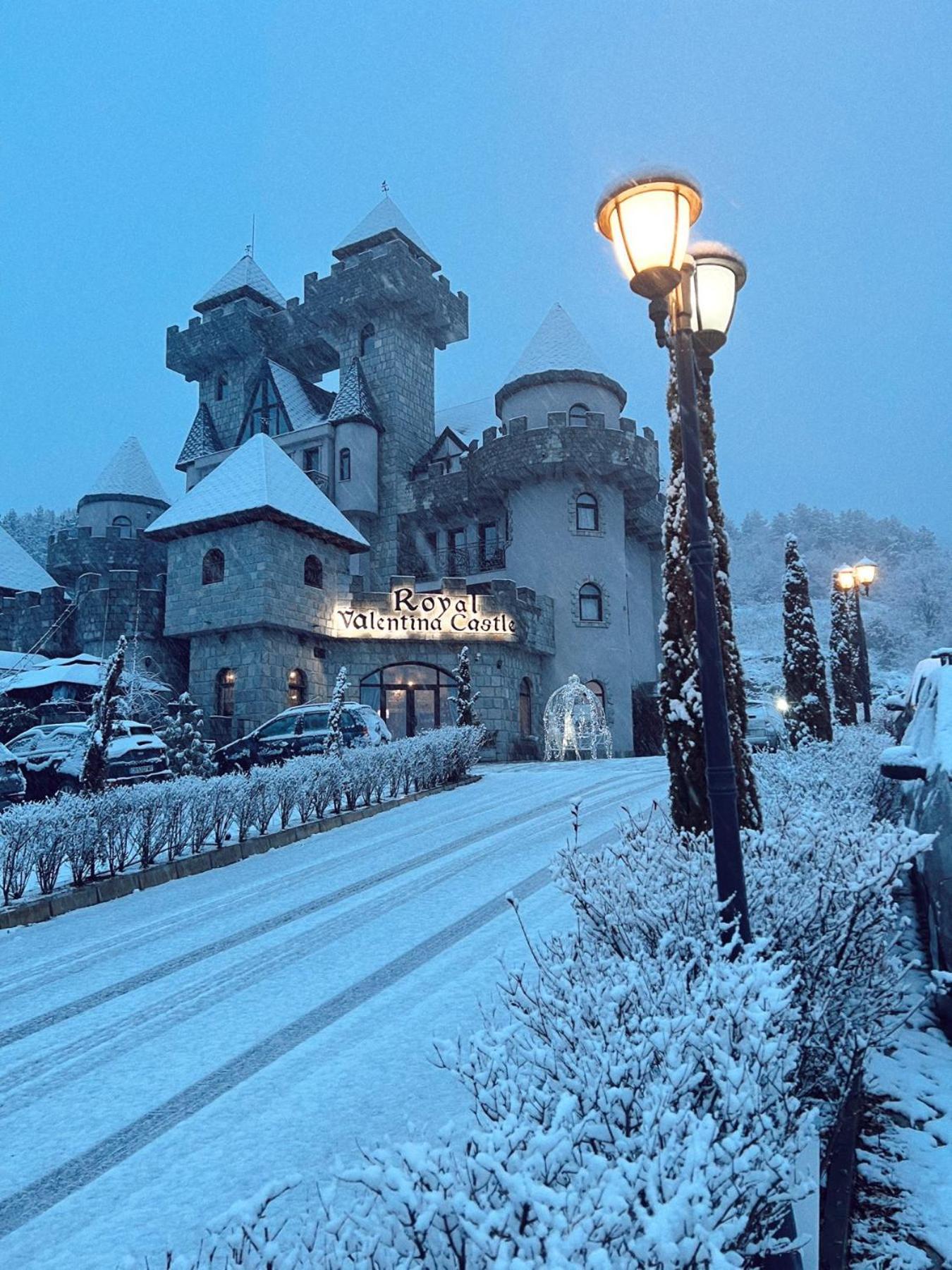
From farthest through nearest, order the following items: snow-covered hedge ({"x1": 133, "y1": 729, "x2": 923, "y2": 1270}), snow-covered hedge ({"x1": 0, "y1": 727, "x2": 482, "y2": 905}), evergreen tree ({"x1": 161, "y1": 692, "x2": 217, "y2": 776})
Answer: evergreen tree ({"x1": 161, "y1": 692, "x2": 217, "y2": 776})
snow-covered hedge ({"x1": 0, "y1": 727, "x2": 482, "y2": 905})
snow-covered hedge ({"x1": 133, "y1": 729, "x2": 923, "y2": 1270})

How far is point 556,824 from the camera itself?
38.5ft

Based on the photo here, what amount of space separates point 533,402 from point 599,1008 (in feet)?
100

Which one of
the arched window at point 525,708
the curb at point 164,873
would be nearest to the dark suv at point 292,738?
the curb at point 164,873

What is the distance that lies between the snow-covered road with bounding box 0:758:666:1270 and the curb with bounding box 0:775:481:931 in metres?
0.21

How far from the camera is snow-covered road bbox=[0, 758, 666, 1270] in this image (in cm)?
358

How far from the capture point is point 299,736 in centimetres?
1772

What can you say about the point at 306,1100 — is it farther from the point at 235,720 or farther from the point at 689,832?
the point at 235,720

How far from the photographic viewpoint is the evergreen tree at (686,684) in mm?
6328

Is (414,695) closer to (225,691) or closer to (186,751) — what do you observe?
(225,691)

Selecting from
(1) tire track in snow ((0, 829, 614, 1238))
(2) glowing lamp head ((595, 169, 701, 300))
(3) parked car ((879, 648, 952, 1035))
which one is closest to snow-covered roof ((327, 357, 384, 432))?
(1) tire track in snow ((0, 829, 614, 1238))

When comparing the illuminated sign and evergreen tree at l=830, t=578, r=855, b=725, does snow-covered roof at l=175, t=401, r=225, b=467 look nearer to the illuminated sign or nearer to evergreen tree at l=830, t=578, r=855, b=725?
the illuminated sign

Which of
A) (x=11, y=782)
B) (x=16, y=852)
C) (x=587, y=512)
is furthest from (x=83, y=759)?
(x=587, y=512)

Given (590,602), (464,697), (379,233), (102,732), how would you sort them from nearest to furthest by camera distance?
(102,732) < (464,697) < (590,602) < (379,233)

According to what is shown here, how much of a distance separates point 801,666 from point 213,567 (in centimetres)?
1767
